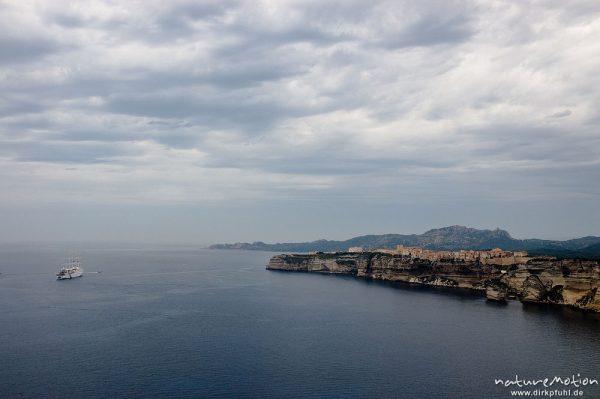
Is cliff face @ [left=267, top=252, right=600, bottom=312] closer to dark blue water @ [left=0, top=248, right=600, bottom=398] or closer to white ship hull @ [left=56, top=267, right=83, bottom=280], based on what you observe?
dark blue water @ [left=0, top=248, right=600, bottom=398]

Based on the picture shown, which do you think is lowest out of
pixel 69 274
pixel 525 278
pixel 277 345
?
pixel 277 345

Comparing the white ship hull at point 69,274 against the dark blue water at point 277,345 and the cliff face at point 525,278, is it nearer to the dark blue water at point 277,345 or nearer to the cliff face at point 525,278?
the dark blue water at point 277,345

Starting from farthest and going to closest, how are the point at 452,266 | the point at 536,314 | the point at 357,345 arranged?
the point at 452,266 < the point at 536,314 < the point at 357,345

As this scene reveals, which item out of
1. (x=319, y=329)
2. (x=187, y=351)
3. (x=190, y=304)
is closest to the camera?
(x=187, y=351)

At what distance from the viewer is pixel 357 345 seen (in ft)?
243

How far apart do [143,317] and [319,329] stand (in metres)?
38.2

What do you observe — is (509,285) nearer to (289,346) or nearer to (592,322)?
(592,322)

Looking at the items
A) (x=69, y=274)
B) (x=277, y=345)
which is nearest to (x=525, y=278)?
(x=277, y=345)

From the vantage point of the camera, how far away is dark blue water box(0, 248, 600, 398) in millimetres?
54562

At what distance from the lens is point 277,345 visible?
73.6 metres

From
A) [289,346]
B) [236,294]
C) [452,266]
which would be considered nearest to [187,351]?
[289,346]

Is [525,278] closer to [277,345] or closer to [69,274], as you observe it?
[277,345]

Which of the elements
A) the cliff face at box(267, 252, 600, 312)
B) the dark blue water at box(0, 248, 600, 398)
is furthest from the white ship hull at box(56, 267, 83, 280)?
the cliff face at box(267, 252, 600, 312)

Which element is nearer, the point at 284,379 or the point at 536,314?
the point at 284,379
